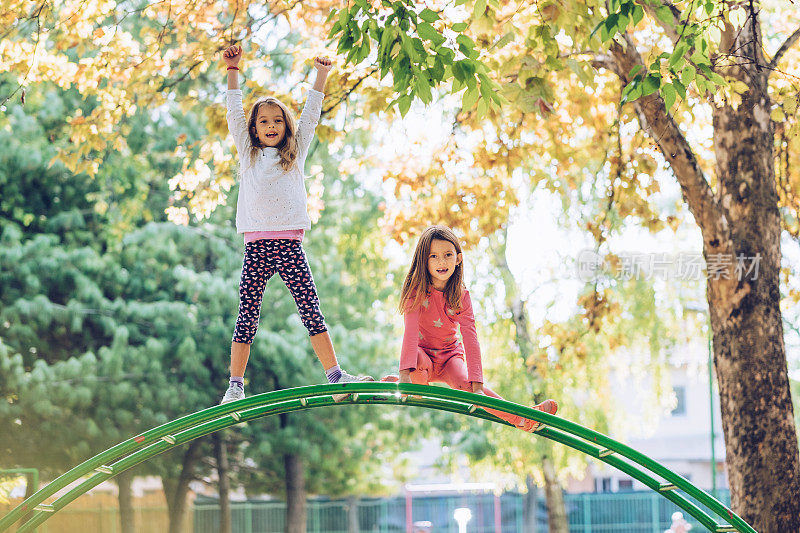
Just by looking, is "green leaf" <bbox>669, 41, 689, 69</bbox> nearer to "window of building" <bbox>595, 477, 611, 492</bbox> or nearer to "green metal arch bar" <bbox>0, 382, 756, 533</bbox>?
"green metal arch bar" <bbox>0, 382, 756, 533</bbox>

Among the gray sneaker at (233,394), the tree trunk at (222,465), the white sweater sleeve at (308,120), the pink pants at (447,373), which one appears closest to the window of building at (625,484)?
the tree trunk at (222,465)

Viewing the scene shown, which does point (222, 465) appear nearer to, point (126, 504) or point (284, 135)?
point (126, 504)

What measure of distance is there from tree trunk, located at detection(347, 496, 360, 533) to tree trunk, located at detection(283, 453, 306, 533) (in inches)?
221

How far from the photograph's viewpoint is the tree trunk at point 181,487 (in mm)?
16422

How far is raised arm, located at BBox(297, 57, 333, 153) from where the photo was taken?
5.28 meters

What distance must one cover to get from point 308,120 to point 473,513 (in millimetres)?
21250

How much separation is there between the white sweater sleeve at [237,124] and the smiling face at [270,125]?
0.28 feet

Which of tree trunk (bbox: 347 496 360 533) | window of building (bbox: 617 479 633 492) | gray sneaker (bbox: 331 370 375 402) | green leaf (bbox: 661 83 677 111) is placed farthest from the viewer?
window of building (bbox: 617 479 633 492)

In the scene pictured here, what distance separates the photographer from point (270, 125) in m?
5.19

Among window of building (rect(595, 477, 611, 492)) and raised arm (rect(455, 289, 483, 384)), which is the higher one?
raised arm (rect(455, 289, 483, 384))

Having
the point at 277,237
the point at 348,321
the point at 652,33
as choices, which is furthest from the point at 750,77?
the point at 348,321

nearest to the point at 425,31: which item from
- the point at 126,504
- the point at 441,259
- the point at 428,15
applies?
the point at 428,15

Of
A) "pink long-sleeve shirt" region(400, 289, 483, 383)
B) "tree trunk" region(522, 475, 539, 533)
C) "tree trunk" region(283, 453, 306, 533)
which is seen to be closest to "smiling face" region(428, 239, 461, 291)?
"pink long-sleeve shirt" region(400, 289, 483, 383)

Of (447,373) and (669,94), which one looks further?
(447,373)
